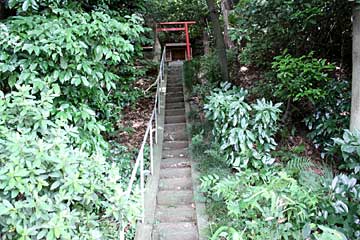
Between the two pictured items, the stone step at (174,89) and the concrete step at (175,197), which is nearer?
the concrete step at (175,197)

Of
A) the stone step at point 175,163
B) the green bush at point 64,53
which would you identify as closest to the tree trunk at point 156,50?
the stone step at point 175,163

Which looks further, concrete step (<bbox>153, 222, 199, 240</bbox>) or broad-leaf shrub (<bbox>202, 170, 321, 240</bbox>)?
concrete step (<bbox>153, 222, 199, 240</bbox>)

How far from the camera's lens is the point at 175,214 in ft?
12.0

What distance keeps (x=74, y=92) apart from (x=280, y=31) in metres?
3.85

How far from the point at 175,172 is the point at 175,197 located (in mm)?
591

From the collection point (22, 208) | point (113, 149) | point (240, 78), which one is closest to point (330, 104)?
point (240, 78)

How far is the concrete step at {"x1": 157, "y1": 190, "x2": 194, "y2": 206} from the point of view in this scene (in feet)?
12.7

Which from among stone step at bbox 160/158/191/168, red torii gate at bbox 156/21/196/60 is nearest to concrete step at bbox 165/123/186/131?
stone step at bbox 160/158/191/168

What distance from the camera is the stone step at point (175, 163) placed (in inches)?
184

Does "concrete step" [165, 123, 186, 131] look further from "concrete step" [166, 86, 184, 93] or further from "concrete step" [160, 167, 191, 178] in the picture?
"concrete step" [166, 86, 184, 93]

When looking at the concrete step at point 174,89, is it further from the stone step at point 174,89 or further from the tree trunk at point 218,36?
the tree trunk at point 218,36

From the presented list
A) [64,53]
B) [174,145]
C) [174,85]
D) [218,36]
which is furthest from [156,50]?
[64,53]

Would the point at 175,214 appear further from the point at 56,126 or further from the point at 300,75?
the point at 300,75

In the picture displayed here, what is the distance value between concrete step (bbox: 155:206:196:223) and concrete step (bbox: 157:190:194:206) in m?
0.09
